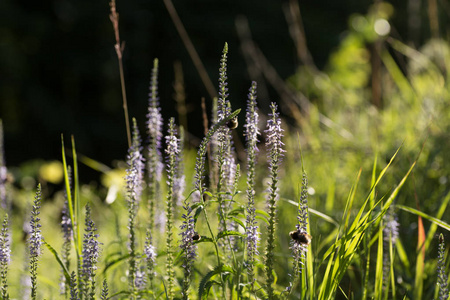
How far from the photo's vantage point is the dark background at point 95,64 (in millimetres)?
11445

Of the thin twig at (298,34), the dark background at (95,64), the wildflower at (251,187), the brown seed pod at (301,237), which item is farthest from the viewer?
the dark background at (95,64)

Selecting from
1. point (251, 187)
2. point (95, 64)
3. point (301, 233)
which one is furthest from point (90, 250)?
point (95, 64)

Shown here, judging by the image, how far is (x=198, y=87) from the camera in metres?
12.4

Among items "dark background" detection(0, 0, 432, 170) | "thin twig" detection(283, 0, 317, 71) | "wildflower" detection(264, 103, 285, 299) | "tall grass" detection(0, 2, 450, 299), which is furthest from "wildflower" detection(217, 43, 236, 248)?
"dark background" detection(0, 0, 432, 170)

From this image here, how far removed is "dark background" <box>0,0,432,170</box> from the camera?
11.4 m

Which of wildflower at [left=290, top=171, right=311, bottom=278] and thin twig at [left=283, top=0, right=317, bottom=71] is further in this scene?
thin twig at [left=283, top=0, right=317, bottom=71]

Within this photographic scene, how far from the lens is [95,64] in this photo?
38.6 ft

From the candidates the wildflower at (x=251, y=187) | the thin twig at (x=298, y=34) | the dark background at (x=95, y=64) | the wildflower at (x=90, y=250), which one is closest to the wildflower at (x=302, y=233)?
the wildflower at (x=251, y=187)

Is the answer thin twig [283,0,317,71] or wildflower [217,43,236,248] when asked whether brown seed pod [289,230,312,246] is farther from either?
thin twig [283,0,317,71]

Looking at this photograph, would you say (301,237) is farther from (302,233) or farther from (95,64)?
(95,64)

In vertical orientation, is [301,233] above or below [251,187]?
below

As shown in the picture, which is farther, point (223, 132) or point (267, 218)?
point (267, 218)

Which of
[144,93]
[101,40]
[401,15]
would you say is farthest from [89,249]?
[401,15]

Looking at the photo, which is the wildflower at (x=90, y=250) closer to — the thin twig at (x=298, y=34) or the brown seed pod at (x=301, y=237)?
the brown seed pod at (x=301, y=237)
